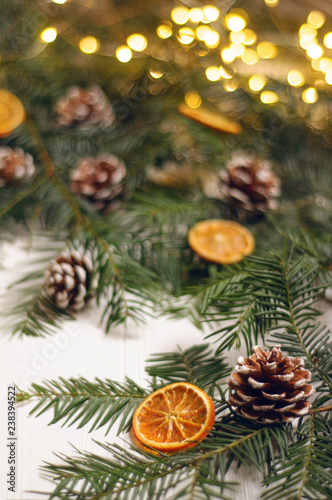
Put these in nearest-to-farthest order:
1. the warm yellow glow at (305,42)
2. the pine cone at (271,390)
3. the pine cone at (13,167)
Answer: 1. the pine cone at (271,390)
2. the pine cone at (13,167)
3. the warm yellow glow at (305,42)

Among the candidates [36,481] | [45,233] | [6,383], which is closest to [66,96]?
[45,233]

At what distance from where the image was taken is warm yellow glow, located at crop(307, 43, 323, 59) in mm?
805

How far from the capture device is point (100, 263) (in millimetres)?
554

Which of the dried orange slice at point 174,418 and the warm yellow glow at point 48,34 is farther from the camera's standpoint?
the warm yellow glow at point 48,34

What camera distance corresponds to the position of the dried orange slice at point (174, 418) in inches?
14.6

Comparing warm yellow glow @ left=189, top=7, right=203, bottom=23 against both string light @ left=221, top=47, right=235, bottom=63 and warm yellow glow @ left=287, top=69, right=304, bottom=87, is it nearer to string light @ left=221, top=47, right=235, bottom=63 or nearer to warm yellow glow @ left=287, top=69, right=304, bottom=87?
string light @ left=221, top=47, right=235, bottom=63

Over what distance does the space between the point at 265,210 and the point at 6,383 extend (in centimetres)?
42

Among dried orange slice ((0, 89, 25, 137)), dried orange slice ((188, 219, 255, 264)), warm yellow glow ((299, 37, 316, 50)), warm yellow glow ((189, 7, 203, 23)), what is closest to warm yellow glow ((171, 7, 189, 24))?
warm yellow glow ((189, 7, 203, 23))

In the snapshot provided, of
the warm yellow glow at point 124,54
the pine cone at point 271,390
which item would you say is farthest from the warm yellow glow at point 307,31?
the pine cone at point 271,390

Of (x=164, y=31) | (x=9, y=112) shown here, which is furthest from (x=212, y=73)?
(x=9, y=112)

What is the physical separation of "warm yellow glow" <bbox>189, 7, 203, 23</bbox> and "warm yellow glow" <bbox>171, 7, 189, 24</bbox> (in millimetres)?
20

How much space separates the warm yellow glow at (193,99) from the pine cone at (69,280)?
40cm

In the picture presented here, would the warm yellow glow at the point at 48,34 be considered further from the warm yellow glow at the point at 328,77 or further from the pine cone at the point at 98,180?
the warm yellow glow at the point at 328,77

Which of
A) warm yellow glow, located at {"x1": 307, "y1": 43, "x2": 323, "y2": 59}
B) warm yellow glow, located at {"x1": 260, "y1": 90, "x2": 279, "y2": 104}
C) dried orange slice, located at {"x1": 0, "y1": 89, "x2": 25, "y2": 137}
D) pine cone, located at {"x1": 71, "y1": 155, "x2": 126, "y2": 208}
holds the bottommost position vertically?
pine cone, located at {"x1": 71, "y1": 155, "x2": 126, "y2": 208}
